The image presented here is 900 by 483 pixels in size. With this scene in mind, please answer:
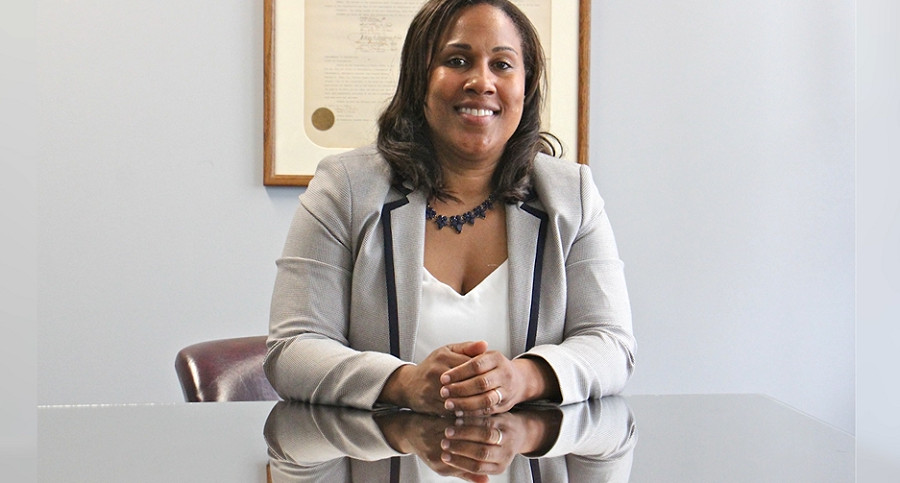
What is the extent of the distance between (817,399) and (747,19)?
1.44m

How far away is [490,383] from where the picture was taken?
1634mm

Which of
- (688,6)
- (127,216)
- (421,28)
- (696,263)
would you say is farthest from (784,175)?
(127,216)

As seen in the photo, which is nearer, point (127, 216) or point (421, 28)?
point (421, 28)

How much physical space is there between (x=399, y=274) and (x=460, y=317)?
0.16 metres

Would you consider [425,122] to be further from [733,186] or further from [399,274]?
[733,186]

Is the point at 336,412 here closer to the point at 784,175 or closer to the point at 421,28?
the point at 421,28

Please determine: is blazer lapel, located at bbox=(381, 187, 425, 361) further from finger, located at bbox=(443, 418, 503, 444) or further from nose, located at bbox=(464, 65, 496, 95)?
finger, located at bbox=(443, 418, 503, 444)

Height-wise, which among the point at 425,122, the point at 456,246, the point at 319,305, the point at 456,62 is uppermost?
the point at 456,62

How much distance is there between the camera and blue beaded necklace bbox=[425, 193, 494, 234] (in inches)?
85.3

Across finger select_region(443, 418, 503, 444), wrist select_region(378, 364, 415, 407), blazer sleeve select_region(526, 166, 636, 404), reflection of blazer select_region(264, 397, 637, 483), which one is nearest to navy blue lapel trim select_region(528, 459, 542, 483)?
reflection of blazer select_region(264, 397, 637, 483)

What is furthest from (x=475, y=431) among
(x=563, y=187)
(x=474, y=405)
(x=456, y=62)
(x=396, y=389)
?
(x=456, y=62)

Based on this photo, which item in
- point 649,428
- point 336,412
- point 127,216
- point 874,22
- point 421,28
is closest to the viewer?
point 874,22

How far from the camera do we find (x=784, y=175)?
3689 millimetres

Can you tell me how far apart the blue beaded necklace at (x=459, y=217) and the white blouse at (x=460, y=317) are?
0.48 feet
